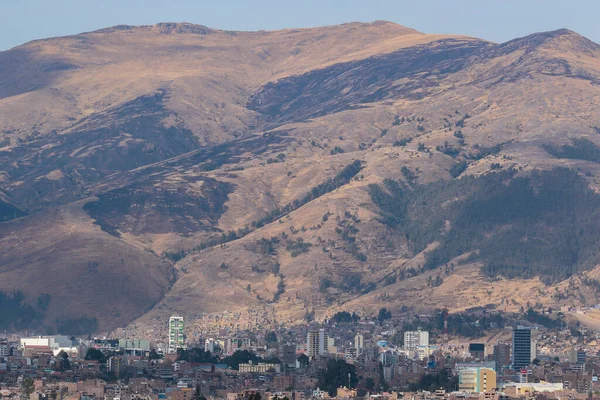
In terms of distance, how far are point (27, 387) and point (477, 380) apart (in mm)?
44157

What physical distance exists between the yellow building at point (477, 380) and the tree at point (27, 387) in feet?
128

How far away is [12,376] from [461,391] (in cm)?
4041

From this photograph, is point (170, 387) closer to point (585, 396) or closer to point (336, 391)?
point (336, 391)

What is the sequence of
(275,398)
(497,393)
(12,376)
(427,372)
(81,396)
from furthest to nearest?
(427,372), (12,376), (497,393), (81,396), (275,398)

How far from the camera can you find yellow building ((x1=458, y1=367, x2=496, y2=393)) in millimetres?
177125

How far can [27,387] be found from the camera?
15725 cm

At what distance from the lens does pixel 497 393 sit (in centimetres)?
16588

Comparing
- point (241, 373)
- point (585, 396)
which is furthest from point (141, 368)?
point (585, 396)

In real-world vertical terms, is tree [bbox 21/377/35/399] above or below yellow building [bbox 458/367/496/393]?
below

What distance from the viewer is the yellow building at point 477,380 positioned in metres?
177

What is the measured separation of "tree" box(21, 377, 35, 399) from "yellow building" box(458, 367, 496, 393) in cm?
3912

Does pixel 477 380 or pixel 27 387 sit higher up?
pixel 477 380

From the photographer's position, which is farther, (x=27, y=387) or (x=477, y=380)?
(x=477, y=380)

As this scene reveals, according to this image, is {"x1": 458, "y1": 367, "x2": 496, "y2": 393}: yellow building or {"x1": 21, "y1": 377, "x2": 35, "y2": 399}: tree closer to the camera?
{"x1": 21, "y1": 377, "x2": 35, "y2": 399}: tree
